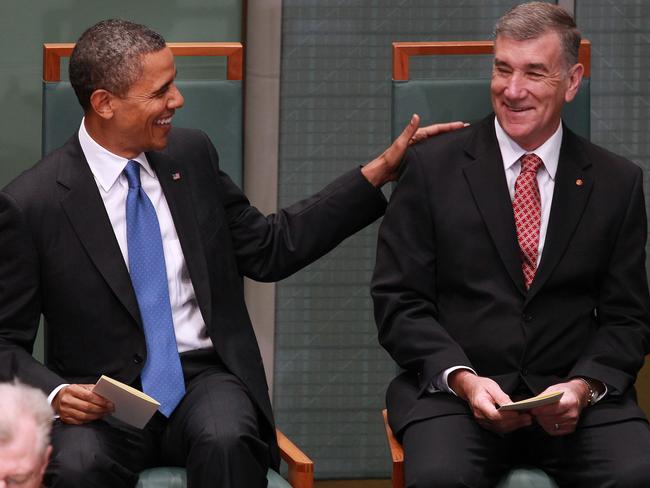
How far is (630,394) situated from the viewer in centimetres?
297

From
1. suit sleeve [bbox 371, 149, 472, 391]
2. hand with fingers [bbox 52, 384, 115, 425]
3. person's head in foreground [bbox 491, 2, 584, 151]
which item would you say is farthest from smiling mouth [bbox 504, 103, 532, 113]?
hand with fingers [bbox 52, 384, 115, 425]

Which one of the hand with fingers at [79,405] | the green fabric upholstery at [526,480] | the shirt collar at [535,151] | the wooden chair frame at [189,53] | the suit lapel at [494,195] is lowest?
the green fabric upholstery at [526,480]

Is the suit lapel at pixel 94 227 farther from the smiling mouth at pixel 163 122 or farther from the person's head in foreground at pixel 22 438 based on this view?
the person's head in foreground at pixel 22 438

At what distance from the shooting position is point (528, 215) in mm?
3000

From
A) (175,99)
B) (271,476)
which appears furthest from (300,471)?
(175,99)

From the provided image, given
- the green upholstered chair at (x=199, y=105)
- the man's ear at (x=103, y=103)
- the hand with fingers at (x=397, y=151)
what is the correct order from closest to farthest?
the man's ear at (x=103, y=103), the hand with fingers at (x=397, y=151), the green upholstered chair at (x=199, y=105)

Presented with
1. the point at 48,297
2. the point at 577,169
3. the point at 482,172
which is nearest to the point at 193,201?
the point at 48,297

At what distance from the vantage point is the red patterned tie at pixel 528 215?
299 cm

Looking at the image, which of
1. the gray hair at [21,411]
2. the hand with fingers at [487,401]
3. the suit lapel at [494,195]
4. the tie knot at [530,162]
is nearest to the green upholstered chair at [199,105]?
the suit lapel at [494,195]

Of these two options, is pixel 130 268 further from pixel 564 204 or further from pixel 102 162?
pixel 564 204

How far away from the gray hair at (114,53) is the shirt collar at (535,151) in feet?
2.59

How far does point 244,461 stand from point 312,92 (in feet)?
5.31

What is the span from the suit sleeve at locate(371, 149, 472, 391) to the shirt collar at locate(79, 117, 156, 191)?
0.60m

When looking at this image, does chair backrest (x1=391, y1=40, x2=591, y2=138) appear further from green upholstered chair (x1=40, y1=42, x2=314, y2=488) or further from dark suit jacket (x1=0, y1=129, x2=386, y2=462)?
dark suit jacket (x1=0, y1=129, x2=386, y2=462)
